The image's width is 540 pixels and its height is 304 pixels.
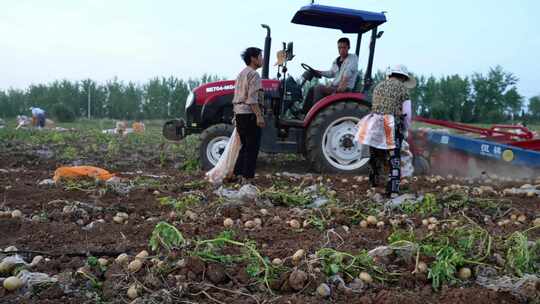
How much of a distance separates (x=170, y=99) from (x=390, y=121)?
98.5ft

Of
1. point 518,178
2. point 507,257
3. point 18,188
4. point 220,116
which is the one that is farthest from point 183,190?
point 518,178

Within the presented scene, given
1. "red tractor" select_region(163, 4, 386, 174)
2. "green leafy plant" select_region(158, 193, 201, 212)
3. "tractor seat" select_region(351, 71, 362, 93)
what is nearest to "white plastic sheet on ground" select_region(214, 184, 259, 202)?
"green leafy plant" select_region(158, 193, 201, 212)

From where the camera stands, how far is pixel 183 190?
5816 mm

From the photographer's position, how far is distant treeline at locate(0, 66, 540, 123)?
33000 millimetres

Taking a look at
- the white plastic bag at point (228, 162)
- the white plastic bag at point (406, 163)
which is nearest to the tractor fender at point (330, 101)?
the white plastic bag at point (406, 163)

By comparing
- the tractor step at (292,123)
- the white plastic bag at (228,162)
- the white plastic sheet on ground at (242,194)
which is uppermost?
the tractor step at (292,123)

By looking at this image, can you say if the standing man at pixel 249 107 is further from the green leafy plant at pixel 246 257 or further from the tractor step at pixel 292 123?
the green leafy plant at pixel 246 257

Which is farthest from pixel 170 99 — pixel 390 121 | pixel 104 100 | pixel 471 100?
pixel 390 121

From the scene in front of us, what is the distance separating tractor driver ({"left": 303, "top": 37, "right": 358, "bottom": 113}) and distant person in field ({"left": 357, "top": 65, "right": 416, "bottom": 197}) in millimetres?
1685

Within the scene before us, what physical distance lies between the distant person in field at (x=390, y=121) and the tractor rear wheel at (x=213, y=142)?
2.49m

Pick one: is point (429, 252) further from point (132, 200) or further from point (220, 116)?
point (220, 116)

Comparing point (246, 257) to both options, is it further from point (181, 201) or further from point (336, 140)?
point (336, 140)

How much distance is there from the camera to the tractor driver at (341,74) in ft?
24.5

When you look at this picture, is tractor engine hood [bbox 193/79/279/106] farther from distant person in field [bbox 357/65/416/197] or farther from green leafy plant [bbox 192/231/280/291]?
green leafy plant [bbox 192/231/280/291]
